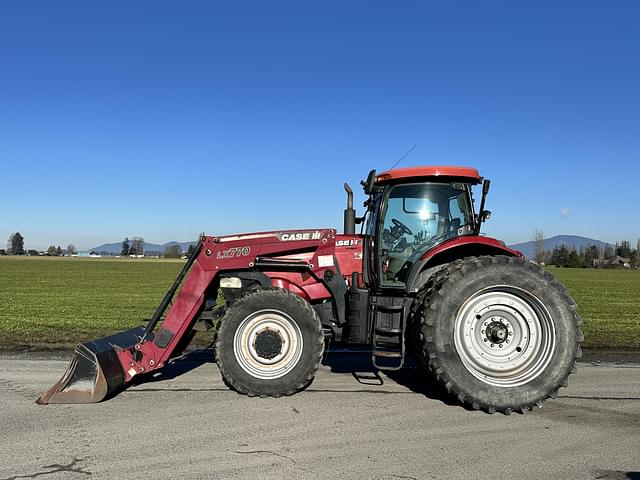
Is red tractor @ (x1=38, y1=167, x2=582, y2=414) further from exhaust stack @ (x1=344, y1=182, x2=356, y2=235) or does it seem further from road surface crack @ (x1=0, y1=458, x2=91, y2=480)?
road surface crack @ (x1=0, y1=458, x2=91, y2=480)

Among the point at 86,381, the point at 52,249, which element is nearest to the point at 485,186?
the point at 86,381

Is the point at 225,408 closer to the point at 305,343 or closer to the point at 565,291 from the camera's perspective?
the point at 305,343

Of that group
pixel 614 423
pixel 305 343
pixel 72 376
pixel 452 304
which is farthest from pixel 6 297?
pixel 614 423

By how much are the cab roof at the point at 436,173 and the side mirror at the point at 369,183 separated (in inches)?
6.1

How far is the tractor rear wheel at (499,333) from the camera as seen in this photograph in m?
4.91

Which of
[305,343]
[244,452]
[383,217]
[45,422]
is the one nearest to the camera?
[244,452]

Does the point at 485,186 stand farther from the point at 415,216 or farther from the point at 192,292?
the point at 192,292

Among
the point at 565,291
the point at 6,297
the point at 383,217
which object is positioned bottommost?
the point at 6,297

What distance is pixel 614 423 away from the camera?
15.3ft

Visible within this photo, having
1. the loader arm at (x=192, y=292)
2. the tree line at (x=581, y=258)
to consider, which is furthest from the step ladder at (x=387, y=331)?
the tree line at (x=581, y=258)

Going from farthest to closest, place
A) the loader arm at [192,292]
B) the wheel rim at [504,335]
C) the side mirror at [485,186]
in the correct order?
1. the side mirror at [485,186]
2. the loader arm at [192,292]
3. the wheel rim at [504,335]

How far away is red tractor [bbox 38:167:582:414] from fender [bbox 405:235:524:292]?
2 cm

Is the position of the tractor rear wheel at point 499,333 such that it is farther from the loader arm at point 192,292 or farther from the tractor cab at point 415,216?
the loader arm at point 192,292

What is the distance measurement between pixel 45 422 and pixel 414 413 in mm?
3241
